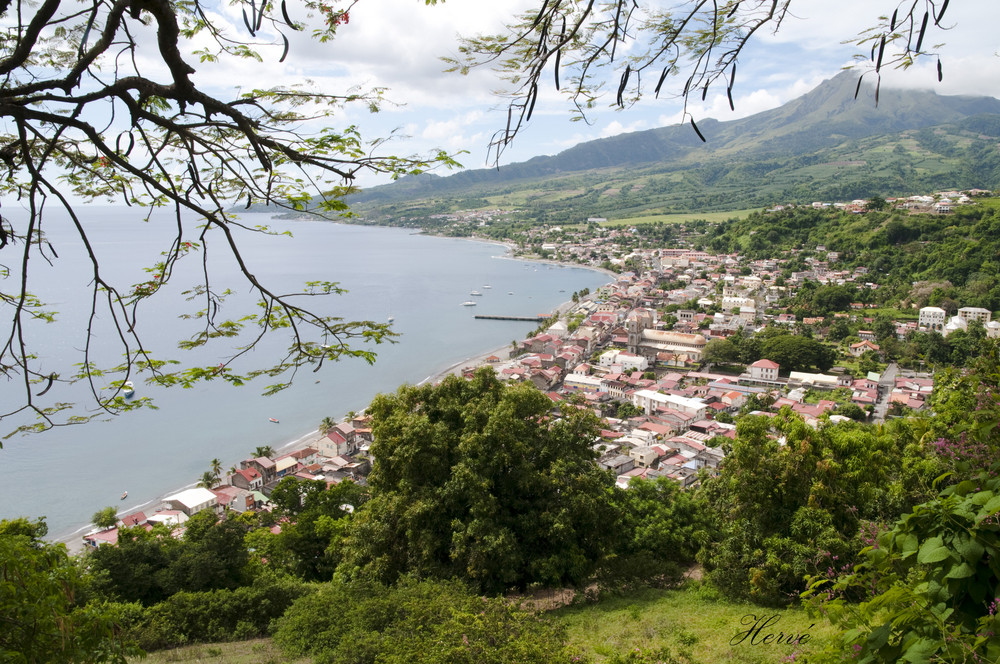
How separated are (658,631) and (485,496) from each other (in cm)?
165

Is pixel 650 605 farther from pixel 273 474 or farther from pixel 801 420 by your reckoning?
pixel 273 474

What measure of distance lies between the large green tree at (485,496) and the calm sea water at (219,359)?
14.8 feet

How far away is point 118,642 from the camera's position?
75.5 inches

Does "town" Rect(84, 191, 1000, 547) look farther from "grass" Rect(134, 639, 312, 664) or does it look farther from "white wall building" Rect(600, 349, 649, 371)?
"grass" Rect(134, 639, 312, 664)

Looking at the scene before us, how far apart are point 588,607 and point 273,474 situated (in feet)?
34.6

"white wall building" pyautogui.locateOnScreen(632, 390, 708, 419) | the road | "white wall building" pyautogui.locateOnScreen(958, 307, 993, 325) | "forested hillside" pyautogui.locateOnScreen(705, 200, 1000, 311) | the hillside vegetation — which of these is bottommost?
the road

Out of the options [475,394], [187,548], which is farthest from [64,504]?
[475,394]

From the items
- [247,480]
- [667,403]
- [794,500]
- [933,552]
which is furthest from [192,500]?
[667,403]

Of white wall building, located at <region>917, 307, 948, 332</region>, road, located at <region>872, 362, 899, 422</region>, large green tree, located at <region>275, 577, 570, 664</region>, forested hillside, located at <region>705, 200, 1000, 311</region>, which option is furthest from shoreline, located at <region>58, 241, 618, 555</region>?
forested hillside, located at <region>705, 200, 1000, 311</region>

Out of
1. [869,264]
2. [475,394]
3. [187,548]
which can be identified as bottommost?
[869,264]

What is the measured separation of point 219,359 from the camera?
21047 millimetres

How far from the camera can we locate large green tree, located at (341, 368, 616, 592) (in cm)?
487

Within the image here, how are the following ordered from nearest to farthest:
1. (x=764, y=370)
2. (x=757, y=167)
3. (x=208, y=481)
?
1. (x=208, y=481)
2. (x=764, y=370)
3. (x=757, y=167)

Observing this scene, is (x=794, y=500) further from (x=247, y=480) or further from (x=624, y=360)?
(x=624, y=360)
